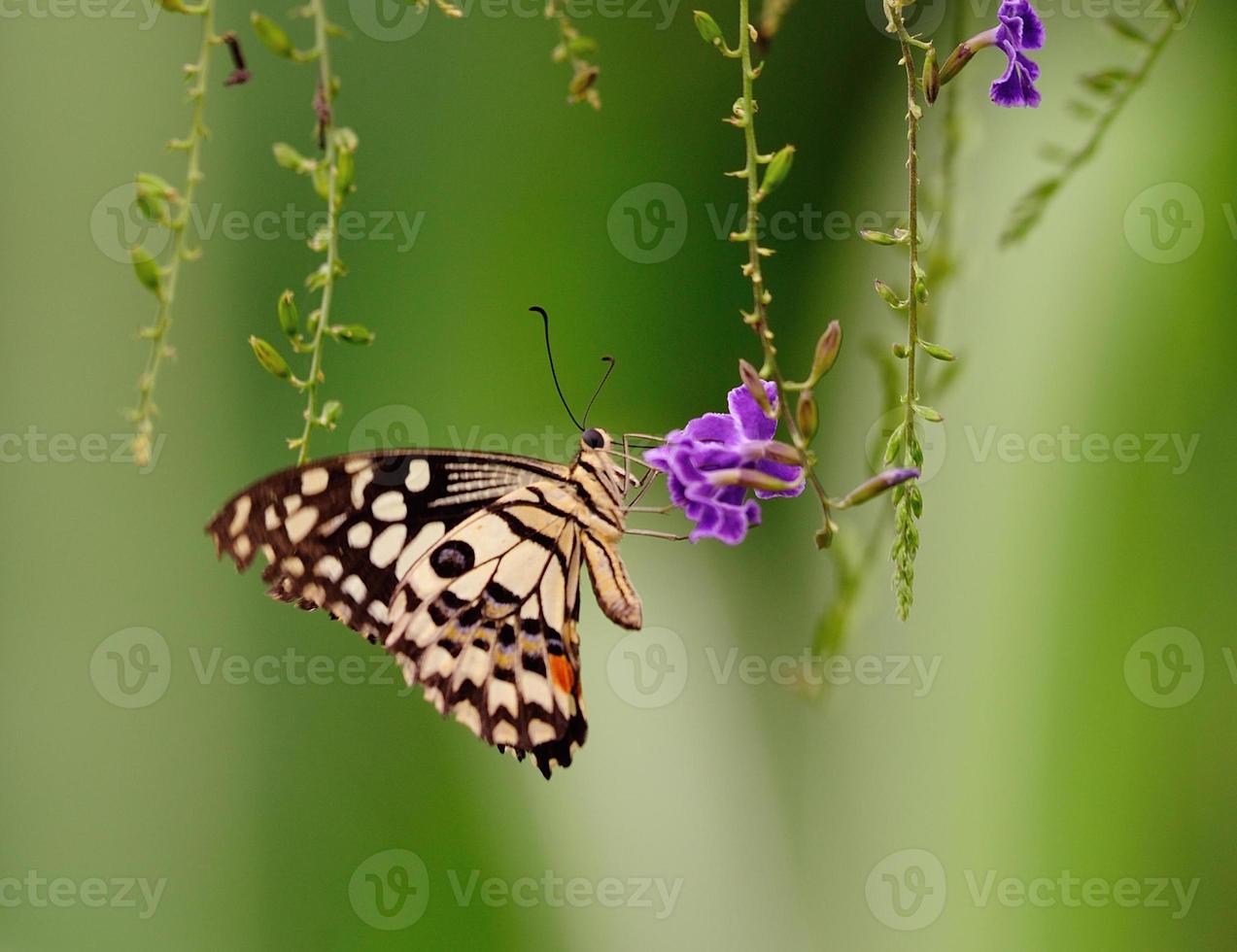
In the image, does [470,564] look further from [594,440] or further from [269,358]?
[269,358]

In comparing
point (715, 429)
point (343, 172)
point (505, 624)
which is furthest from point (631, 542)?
point (343, 172)

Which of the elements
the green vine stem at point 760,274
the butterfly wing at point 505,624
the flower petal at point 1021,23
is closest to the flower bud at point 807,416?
the green vine stem at point 760,274

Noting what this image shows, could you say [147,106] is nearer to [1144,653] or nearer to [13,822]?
[13,822]

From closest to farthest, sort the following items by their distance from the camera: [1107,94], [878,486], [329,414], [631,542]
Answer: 1. [878,486]
2. [329,414]
3. [1107,94]
4. [631,542]

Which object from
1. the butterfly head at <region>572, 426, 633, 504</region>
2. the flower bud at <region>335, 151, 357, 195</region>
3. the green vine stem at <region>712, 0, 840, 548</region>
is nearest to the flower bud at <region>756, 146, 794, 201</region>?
the green vine stem at <region>712, 0, 840, 548</region>

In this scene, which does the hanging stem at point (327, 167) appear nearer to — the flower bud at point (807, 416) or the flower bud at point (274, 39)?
the flower bud at point (274, 39)

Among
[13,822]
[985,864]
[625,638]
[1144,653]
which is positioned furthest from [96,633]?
[1144,653]
